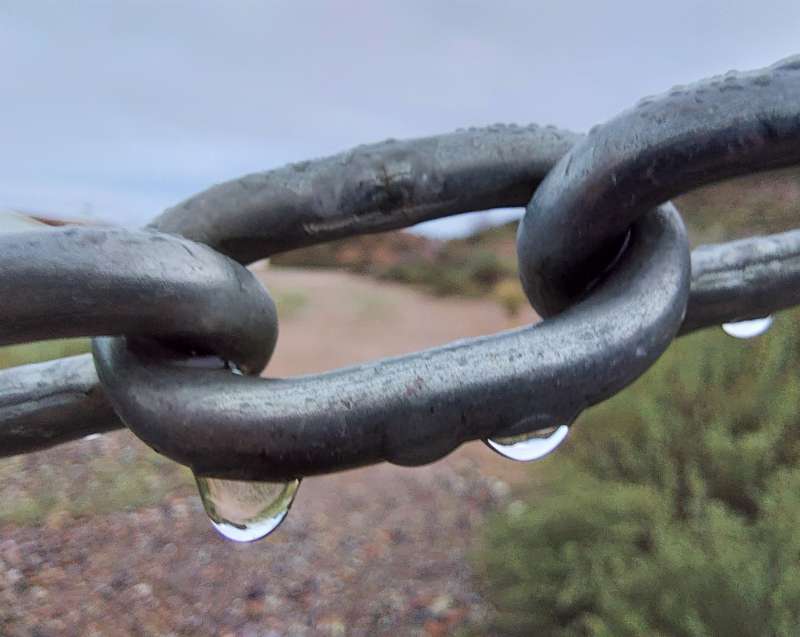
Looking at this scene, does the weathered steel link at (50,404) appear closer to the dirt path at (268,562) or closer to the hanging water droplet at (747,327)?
the hanging water droplet at (747,327)

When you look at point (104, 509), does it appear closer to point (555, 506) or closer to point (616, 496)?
point (555, 506)

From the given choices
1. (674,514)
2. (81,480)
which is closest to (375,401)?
(674,514)

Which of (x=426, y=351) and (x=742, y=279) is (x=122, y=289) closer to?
(x=426, y=351)

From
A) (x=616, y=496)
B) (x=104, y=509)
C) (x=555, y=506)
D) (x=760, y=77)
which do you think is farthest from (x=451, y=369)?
(x=104, y=509)

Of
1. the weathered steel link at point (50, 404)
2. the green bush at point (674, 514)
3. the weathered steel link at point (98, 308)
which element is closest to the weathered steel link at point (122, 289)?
Answer: the weathered steel link at point (98, 308)

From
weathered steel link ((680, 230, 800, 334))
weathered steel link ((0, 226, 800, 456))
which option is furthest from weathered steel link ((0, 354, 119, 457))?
weathered steel link ((680, 230, 800, 334))
